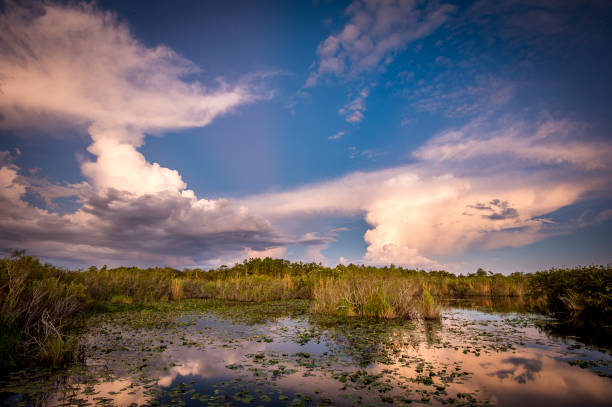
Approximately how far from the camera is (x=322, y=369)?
7.64m

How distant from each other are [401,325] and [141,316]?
13.2m

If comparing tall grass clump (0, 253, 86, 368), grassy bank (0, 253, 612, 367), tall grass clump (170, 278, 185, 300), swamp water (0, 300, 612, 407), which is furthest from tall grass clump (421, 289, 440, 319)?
tall grass clump (170, 278, 185, 300)

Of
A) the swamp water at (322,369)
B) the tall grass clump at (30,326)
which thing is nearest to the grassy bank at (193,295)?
the tall grass clump at (30,326)

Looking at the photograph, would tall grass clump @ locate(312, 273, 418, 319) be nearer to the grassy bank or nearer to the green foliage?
the grassy bank

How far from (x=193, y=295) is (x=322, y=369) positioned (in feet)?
87.7

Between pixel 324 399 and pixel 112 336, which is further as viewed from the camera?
pixel 112 336

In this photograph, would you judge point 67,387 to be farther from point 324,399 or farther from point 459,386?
point 459,386

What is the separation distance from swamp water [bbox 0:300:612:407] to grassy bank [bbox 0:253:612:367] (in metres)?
1.31

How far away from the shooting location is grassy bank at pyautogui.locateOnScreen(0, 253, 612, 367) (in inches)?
336

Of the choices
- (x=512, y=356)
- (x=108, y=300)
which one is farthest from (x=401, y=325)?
(x=108, y=300)

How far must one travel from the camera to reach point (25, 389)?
6000mm

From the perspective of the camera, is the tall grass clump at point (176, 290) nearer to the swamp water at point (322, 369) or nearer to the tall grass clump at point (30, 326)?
the tall grass clump at point (30, 326)

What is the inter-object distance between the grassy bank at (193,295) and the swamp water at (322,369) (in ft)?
4.30

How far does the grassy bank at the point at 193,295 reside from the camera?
8539 millimetres
